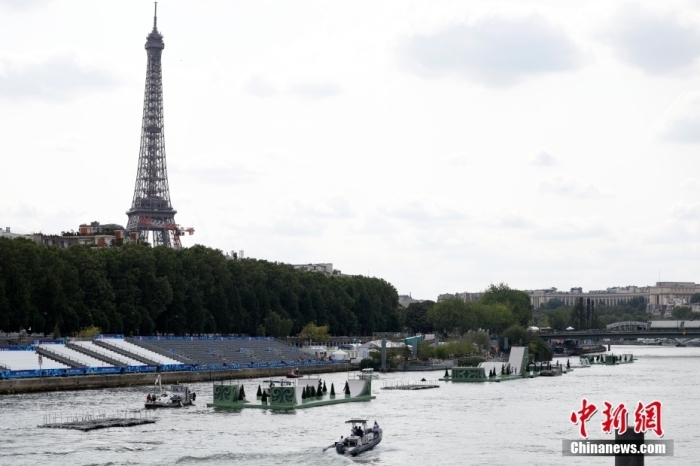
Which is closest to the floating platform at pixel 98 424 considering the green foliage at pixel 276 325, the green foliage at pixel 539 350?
the green foliage at pixel 276 325

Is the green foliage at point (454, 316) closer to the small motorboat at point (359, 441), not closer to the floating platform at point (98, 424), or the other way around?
the floating platform at point (98, 424)

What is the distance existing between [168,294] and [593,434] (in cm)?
7092

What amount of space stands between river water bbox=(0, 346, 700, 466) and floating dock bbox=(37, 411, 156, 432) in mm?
806

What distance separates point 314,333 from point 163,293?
31735 mm

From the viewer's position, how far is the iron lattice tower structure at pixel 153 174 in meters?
195

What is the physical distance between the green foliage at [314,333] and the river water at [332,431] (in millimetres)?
53449

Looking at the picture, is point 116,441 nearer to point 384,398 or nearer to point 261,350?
point 384,398

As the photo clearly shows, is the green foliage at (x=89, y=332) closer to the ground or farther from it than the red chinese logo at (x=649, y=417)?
farther from it

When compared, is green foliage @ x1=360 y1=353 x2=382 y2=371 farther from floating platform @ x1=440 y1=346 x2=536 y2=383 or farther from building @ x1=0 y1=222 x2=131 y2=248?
building @ x1=0 y1=222 x2=131 y2=248

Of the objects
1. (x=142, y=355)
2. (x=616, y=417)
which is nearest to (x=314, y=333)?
(x=142, y=355)

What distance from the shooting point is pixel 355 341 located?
162m

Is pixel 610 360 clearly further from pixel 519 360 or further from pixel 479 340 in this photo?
pixel 519 360

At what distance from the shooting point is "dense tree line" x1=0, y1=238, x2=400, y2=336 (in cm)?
10619

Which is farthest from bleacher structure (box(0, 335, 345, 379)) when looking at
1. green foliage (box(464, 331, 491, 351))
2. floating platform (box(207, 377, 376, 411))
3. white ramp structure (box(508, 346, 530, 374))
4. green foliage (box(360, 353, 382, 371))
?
green foliage (box(464, 331, 491, 351))
